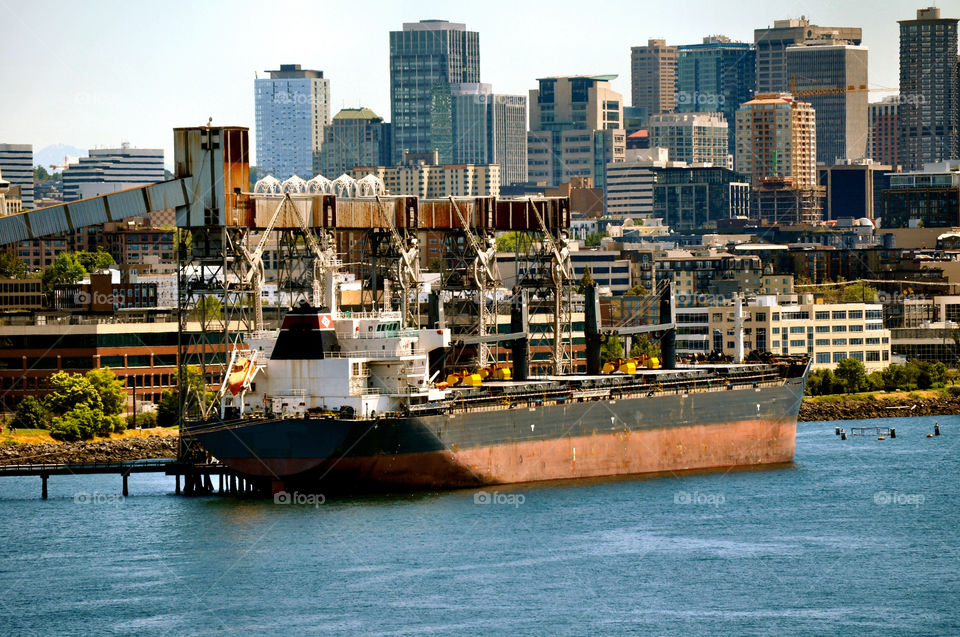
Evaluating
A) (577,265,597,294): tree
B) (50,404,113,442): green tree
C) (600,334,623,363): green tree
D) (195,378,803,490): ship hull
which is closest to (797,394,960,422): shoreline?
(600,334,623,363): green tree

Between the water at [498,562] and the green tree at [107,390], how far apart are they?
33658mm

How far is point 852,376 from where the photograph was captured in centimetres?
16425

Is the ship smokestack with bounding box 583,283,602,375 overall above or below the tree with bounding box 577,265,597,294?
below

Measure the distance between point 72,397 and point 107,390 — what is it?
2.80 m

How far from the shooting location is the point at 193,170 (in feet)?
321

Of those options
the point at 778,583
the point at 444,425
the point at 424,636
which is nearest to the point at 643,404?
the point at 444,425

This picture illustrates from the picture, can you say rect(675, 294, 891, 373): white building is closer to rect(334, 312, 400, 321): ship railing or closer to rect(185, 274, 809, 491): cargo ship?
rect(185, 274, 809, 491): cargo ship

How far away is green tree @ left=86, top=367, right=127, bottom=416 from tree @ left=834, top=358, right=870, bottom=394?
61.3m

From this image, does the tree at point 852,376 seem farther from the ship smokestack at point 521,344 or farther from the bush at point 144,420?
the ship smokestack at point 521,344

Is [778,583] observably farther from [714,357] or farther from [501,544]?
[714,357]

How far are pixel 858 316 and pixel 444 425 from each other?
289 ft

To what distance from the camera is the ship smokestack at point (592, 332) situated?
349ft

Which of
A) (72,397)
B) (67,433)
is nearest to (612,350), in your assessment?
(72,397)

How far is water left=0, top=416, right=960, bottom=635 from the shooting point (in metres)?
67.5
